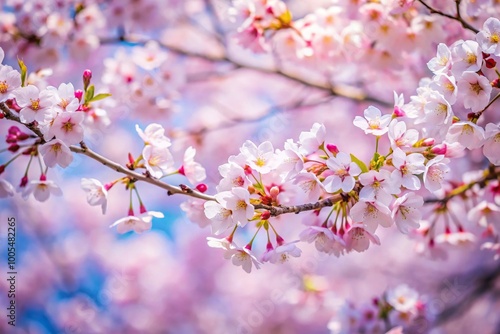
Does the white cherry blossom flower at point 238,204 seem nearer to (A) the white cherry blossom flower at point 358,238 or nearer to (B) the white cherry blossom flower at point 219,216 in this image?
(B) the white cherry blossom flower at point 219,216

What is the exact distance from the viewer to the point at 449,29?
2.41 m

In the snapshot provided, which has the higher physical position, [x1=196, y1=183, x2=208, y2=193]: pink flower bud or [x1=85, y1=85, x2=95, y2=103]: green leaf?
[x1=85, y1=85, x2=95, y2=103]: green leaf

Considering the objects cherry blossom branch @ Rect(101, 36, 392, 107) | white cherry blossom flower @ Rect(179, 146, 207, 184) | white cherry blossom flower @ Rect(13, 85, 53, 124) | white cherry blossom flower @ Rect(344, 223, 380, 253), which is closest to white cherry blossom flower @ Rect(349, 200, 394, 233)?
white cherry blossom flower @ Rect(344, 223, 380, 253)

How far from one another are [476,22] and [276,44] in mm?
911

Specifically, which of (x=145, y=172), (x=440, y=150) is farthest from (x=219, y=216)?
(x=440, y=150)

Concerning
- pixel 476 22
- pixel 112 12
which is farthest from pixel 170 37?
pixel 476 22

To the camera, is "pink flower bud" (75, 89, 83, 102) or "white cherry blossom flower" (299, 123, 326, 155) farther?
"pink flower bud" (75, 89, 83, 102)

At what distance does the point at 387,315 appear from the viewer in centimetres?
257

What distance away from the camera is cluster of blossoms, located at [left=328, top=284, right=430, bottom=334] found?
8.20 feet

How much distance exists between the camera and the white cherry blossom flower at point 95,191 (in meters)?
1.71

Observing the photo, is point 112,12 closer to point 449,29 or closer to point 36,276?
point 449,29

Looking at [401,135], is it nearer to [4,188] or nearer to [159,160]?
[159,160]

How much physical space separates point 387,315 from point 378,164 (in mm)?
1397

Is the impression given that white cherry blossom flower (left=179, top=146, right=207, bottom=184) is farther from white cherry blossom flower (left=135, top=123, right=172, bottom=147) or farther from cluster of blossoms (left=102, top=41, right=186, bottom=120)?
cluster of blossoms (left=102, top=41, right=186, bottom=120)
